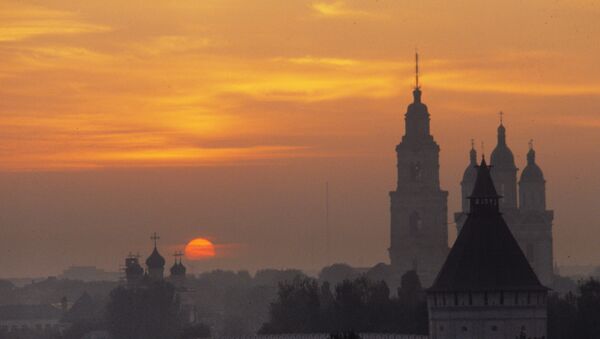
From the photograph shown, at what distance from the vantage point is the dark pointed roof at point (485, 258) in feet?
527

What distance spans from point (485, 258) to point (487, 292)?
92.3 inches

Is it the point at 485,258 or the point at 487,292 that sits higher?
the point at 485,258

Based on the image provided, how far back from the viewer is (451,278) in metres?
162

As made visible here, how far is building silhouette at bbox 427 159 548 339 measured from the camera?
160 m

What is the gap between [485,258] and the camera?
16200 centimetres

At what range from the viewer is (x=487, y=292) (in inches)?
6314

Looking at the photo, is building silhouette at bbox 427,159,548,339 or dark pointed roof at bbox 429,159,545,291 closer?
building silhouette at bbox 427,159,548,339

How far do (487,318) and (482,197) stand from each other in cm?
814

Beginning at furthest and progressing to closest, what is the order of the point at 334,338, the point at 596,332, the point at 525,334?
the point at 596,332 → the point at 525,334 → the point at 334,338

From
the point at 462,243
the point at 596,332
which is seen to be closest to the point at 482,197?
the point at 462,243

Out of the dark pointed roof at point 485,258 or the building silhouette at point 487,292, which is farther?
the dark pointed roof at point 485,258

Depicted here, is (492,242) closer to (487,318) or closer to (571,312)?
(487,318)

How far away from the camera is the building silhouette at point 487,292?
160m

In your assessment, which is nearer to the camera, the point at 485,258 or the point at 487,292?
the point at 487,292
